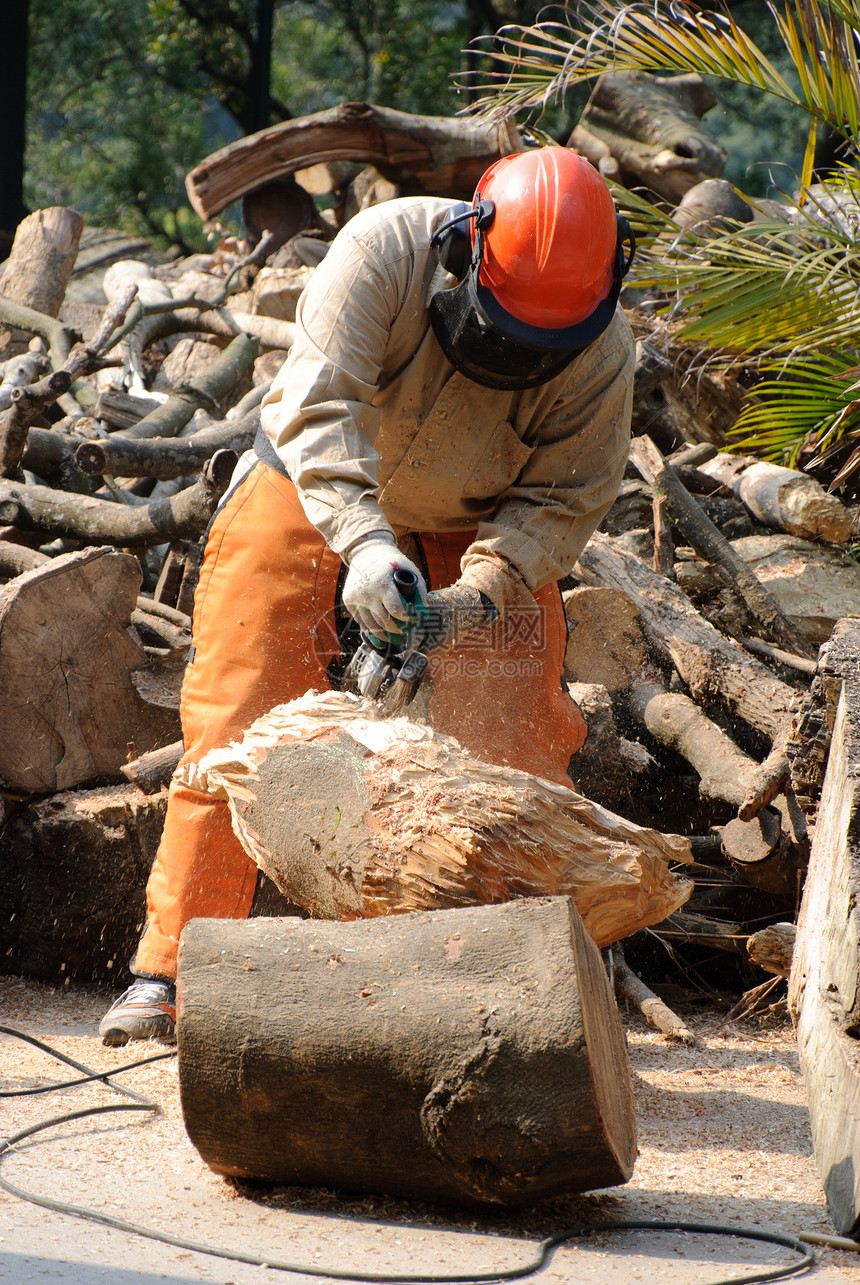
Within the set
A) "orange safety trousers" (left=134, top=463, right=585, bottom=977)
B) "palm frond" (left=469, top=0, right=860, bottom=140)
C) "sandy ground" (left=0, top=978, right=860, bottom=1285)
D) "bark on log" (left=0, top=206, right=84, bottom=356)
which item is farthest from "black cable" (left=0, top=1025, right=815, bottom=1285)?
"bark on log" (left=0, top=206, right=84, bottom=356)

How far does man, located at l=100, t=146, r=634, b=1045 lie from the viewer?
2.51 m

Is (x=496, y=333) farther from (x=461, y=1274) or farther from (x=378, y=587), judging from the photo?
(x=461, y=1274)

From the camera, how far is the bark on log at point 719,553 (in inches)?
173

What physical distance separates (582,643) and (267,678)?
1.43 meters

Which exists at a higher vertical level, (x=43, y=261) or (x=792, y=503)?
(x=43, y=261)

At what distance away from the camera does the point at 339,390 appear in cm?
266

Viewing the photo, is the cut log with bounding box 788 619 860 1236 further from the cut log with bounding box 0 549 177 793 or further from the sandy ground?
the cut log with bounding box 0 549 177 793

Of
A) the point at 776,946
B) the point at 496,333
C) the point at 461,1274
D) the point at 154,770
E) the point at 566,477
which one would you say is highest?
the point at 496,333

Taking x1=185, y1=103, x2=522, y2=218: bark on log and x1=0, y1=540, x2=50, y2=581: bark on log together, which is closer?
x1=0, y1=540, x2=50, y2=581: bark on log

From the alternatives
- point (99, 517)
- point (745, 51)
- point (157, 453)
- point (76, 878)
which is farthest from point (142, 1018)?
point (745, 51)

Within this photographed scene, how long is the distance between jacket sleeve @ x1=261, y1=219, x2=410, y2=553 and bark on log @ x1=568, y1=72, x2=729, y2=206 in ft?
18.7

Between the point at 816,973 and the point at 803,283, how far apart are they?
309cm

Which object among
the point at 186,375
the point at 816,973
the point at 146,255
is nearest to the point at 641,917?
the point at 816,973

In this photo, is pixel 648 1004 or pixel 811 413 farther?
pixel 811 413
